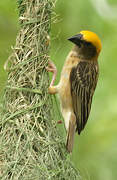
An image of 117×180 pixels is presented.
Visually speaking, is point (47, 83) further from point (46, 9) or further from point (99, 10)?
Answer: point (99, 10)

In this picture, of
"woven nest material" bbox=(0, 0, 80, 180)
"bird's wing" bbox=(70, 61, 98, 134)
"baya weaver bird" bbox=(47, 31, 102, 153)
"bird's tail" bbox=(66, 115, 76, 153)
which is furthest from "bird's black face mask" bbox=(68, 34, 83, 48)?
"bird's tail" bbox=(66, 115, 76, 153)

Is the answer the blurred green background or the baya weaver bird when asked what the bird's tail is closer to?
the baya weaver bird

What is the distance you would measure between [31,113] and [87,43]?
1.14 m

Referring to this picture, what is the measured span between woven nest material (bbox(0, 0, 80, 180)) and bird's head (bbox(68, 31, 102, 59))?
569mm

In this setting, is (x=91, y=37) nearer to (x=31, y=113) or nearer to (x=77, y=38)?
(x=77, y=38)

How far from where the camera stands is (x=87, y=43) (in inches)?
171

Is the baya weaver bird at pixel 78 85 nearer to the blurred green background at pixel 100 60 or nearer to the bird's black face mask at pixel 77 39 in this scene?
the bird's black face mask at pixel 77 39

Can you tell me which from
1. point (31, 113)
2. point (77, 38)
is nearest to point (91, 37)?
point (77, 38)

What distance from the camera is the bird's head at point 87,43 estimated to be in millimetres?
4197

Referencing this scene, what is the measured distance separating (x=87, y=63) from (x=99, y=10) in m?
0.81

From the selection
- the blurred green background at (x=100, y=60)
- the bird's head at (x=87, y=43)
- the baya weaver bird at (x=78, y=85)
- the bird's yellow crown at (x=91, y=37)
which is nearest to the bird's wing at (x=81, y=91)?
the baya weaver bird at (x=78, y=85)

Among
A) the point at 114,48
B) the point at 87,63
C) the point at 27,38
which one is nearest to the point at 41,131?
the point at 27,38

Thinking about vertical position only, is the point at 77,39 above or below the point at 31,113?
Answer: above

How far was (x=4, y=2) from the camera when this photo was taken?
4797mm
